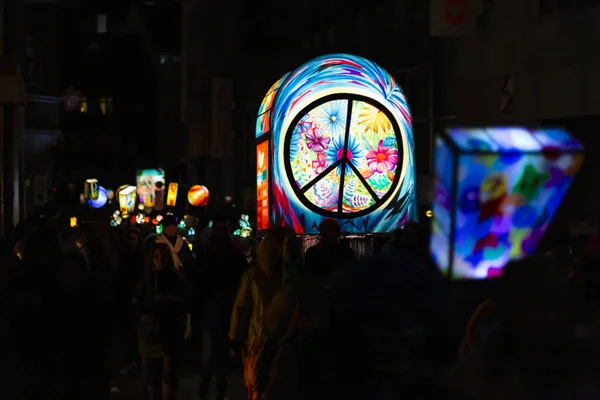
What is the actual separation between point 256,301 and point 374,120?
4.79 meters

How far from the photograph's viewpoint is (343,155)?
13.1 metres

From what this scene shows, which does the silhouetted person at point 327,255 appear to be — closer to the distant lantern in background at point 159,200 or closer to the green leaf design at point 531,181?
the green leaf design at point 531,181

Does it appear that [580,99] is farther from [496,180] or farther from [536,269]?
[536,269]

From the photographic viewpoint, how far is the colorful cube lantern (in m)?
4.88

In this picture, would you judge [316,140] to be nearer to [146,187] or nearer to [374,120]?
[374,120]

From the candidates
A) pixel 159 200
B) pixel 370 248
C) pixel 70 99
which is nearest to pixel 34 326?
pixel 370 248

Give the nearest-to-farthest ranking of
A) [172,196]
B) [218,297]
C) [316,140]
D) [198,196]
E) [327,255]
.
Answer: [327,255]
[218,297]
[316,140]
[198,196]
[172,196]

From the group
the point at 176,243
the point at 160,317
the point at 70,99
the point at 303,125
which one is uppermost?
the point at 70,99

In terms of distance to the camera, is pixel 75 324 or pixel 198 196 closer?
pixel 75 324

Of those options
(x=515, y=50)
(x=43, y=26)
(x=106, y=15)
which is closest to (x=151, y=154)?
(x=106, y=15)

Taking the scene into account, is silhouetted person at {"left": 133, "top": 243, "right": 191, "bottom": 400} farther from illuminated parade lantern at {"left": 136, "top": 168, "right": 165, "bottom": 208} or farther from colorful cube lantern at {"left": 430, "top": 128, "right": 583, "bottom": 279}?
illuminated parade lantern at {"left": 136, "top": 168, "right": 165, "bottom": 208}

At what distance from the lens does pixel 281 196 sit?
12.9 metres

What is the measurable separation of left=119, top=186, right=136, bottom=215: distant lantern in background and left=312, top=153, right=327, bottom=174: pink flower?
38.0m

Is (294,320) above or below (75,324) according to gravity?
above
